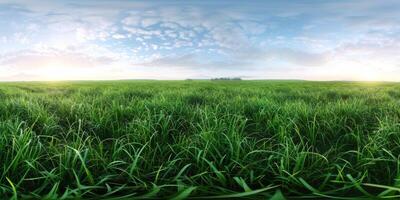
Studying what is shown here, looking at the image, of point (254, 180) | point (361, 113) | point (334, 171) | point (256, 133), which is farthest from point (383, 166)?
point (361, 113)

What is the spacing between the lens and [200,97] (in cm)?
658

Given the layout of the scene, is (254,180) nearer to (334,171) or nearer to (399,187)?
(334,171)

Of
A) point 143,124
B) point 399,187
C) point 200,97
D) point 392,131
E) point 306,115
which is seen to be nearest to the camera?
point 399,187

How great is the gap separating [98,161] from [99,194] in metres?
0.39

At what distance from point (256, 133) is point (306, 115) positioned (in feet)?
2.64

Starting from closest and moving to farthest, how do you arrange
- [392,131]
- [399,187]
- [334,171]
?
[399,187] < [334,171] < [392,131]

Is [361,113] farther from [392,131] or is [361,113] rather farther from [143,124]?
[143,124]

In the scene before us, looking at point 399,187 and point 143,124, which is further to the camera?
point 143,124

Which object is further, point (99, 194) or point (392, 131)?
point (392, 131)

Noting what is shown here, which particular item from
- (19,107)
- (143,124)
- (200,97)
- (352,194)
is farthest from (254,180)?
(200,97)

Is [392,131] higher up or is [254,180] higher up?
[392,131]

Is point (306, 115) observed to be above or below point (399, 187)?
above

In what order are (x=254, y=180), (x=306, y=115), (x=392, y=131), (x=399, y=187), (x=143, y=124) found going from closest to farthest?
(x=399, y=187)
(x=254, y=180)
(x=392, y=131)
(x=143, y=124)
(x=306, y=115)

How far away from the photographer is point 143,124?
3369 mm
